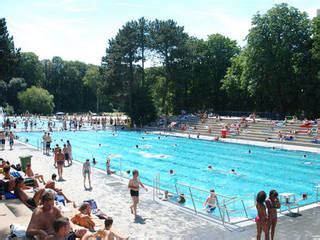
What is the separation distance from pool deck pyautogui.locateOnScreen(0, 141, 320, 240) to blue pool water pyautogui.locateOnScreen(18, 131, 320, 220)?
2.12 meters

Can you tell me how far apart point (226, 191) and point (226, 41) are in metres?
41.1

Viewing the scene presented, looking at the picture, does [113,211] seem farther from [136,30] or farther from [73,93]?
[73,93]

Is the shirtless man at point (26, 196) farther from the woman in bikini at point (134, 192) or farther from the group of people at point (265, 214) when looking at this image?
the group of people at point (265, 214)

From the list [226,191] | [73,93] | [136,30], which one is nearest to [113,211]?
[226,191]

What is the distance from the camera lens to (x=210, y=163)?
25.3 metres

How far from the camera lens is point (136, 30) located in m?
50.2

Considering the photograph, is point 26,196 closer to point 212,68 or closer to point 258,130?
point 258,130

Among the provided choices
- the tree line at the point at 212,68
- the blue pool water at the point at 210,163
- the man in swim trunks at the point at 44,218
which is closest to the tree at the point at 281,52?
the tree line at the point at 212,68

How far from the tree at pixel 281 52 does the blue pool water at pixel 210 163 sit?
39.1 ft

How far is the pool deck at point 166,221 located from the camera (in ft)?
31.8

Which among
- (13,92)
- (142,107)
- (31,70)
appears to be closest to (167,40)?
(142,107)

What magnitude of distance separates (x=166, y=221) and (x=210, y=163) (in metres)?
14.9

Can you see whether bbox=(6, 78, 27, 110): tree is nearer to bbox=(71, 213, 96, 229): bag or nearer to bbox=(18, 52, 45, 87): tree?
bbox=(18, 52, 45, 87): tree

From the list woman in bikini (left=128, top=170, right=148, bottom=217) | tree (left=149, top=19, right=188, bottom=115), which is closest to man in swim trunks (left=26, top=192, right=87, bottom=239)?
woman in bikini (left=128, top=170, right=148, bottom=217)
